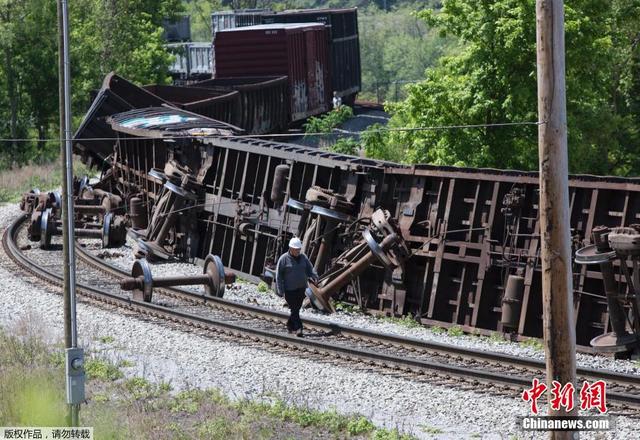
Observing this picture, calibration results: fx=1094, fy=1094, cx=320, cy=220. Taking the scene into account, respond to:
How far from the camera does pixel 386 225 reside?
18.5 meters

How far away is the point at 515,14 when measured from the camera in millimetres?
26922

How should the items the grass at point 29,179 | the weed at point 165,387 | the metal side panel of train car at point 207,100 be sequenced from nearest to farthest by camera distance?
the weed at point 165,387 < the metal side panel of train car at point 207,100 < the grass at point 29,179

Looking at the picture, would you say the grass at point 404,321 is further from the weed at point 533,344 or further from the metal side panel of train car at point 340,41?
the metal side panel of train car at point 340,41

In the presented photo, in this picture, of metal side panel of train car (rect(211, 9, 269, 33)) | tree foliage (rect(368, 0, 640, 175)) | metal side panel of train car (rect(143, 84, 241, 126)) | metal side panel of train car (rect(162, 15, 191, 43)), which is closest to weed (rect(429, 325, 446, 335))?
tree foliage (rect(368, 0, 640, 175))

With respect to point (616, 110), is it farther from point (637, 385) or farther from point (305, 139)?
point (637, 385)

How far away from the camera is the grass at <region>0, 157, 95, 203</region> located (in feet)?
127

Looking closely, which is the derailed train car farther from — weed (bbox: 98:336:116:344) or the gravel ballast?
weed (bbox: 98:336:116:344)

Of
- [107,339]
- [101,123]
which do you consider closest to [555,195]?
[107,339]

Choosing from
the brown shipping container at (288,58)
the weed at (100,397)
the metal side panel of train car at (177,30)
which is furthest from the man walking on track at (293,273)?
the metal side panel of train car at (177,30)

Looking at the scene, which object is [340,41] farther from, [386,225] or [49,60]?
[386,225]

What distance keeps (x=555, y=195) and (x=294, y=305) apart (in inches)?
287

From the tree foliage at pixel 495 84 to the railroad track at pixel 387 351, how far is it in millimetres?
10096

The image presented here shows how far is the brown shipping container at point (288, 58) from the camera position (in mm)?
46344

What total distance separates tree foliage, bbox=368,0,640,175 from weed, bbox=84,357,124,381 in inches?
556
